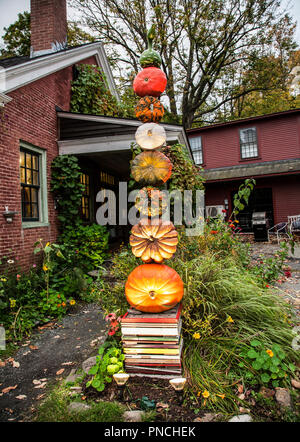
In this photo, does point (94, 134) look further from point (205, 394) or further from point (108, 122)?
point (205, 394)

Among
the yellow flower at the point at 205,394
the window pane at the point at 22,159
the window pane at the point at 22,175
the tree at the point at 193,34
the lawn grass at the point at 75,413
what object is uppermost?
the tree at the point at 193,34

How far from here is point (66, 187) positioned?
20.6 feet

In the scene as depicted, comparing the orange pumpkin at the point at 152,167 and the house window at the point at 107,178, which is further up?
the house window at the point at 107,178

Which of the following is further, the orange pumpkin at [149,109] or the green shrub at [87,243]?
the green shrub at [87,243]

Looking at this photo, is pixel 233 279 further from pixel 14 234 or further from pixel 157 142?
pixel 14 234

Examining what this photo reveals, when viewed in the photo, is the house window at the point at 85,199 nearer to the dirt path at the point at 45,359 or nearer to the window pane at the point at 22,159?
the window pane at the point at 22,159

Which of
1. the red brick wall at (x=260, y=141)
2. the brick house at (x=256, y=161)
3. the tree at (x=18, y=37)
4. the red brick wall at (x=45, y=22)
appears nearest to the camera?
the red brick wall at (x=45, y=22)

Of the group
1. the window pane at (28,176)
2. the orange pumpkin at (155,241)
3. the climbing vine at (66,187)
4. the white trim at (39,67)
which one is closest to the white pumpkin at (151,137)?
the orange pumpkin at (155,241)

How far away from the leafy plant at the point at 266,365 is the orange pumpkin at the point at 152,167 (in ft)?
5.79

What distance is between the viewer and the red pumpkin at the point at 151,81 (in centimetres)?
275

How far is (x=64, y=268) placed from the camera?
17.3ft
